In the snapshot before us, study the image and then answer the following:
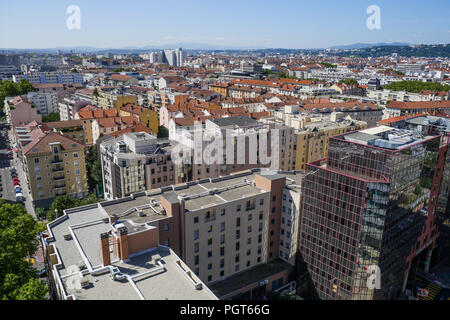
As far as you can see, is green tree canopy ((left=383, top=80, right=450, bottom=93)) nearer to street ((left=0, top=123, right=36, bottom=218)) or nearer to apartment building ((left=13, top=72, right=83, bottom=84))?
street ((left=0, top=123, right=36, bottom=218))

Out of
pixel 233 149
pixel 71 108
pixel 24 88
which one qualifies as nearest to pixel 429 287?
pixel 233 149

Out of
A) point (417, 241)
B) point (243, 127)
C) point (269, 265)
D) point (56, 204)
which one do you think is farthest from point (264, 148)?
point (56, 204)

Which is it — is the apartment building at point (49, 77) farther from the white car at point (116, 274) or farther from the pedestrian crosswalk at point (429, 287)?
the pedestrian crosswalk at point (429, 287)

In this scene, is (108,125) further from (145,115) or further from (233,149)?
(233,149)

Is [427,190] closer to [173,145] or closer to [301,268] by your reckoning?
[301,268]

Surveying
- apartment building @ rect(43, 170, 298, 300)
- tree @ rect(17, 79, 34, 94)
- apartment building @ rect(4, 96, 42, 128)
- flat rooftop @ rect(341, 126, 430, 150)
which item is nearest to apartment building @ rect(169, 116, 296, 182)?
apartment building @ rect(43, 170, 298, 300)
